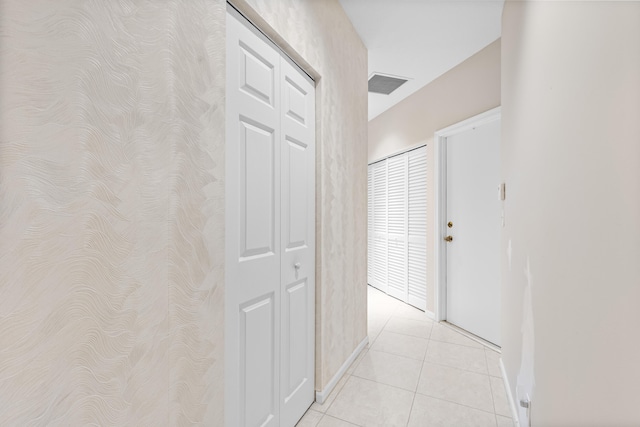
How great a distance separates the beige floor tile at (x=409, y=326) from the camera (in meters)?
3.02

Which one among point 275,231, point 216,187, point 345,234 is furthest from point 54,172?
point 345,234

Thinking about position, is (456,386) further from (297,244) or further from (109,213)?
(109,213)

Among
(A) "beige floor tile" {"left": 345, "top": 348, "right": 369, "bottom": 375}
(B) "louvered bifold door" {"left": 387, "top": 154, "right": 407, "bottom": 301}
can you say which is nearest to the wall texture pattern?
(A) "beige floor tile" {"left": 345, "top": 348, "right": 369, "bottom": 375}

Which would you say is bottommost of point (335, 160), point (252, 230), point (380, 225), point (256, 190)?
point (380, 225)

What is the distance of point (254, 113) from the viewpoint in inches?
52.4

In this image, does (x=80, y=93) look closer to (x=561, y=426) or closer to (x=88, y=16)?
(x=88, y=16)

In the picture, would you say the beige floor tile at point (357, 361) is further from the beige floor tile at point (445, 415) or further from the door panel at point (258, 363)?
the door panel at point (258, 363)

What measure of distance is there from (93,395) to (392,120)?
13.9 feet

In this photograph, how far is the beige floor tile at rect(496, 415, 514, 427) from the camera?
1.69m

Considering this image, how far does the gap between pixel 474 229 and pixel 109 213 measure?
9.71 ft

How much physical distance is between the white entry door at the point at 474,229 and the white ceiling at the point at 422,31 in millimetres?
716

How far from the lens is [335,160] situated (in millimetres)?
A: 2125

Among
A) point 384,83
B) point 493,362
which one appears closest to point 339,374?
point 493,362

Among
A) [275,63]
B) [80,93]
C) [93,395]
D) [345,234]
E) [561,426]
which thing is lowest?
[561,426]
